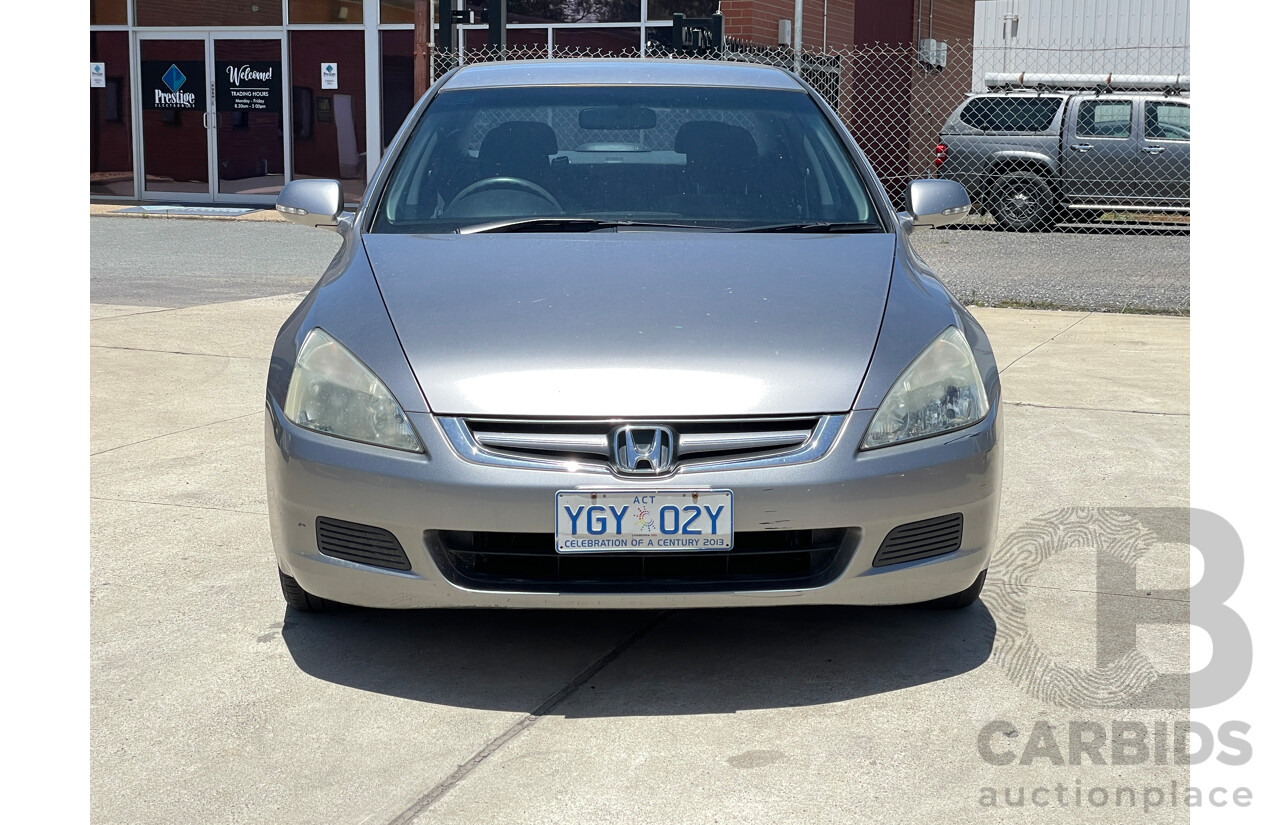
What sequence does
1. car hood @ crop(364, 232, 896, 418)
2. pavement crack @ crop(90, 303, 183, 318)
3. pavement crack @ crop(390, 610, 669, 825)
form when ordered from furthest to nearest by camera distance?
1. pavement crack @ crop(90, 303, 183, 318)
2. car hood @ crop(364, 232, 896, 418)
3. pavement crack @ crop(390, 610, 669, 825)

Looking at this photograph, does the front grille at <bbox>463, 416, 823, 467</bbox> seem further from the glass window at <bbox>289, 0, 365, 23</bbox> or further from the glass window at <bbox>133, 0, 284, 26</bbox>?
the glass window at <bbox>133, 0, 284, 26</bbox>

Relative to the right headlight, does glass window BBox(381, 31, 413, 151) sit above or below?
above

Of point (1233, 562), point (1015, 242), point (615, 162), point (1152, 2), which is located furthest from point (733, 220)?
point (1152, 2)

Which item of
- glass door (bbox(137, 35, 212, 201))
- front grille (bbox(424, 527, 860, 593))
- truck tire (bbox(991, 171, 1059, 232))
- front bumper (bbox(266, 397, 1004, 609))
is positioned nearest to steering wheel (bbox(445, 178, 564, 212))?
front bumper (bbox(266, 397, 1004, 609))

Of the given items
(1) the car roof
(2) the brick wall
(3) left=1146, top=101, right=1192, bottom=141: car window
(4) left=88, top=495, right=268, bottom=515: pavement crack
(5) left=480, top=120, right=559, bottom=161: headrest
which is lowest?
(4) left=88, top=495, right=268, bottom=515: pavement crack

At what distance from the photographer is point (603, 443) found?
114 inches

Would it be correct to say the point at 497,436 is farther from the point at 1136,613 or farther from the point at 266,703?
the point at 1136,613

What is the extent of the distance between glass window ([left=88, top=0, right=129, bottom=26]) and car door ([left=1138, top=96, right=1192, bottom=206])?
43.9 feet

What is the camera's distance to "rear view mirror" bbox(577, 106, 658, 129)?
429 centimetres

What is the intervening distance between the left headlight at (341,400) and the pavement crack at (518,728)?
2.08 feet

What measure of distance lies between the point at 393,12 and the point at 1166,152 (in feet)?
31.8

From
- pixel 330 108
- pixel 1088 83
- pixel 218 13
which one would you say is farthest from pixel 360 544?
pixel 1088 83

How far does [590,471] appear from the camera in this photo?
9.43 feet

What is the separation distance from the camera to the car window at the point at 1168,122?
609 inches
